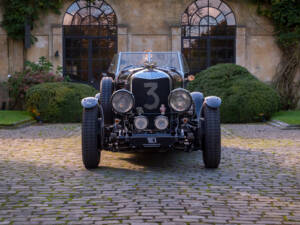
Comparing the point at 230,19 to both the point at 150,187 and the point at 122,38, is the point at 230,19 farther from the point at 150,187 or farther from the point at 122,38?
the point at 150,187

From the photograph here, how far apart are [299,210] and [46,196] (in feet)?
7.85

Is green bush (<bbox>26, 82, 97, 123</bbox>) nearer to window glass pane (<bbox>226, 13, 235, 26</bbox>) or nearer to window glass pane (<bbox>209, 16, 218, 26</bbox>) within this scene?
window glass pane (<bbox>209, 16, 218, 26</bbox>)

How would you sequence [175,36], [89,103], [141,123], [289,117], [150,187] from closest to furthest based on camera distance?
[150,187], [141,123], [89,103], [289,117], [175,36]

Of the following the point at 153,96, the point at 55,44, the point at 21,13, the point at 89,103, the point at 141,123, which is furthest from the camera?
the point at 55,44

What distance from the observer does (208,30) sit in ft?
54.5

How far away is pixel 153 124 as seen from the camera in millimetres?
6094

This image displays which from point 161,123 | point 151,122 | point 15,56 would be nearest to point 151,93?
point 151,122

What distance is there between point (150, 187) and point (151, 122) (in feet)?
4.52

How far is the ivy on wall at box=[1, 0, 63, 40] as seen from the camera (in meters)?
16.0

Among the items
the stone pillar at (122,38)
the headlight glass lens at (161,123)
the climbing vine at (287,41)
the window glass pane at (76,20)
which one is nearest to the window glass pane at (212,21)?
the climbing vine at (287,41)

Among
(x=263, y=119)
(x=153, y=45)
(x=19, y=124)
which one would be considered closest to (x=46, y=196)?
(x=19, y=124)

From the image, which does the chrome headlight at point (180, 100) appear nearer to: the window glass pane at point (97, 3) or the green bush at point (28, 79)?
the green bush at point (28, 79)

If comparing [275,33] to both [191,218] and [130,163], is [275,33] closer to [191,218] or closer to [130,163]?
[130,163]

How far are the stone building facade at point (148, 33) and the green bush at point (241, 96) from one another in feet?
10.1
